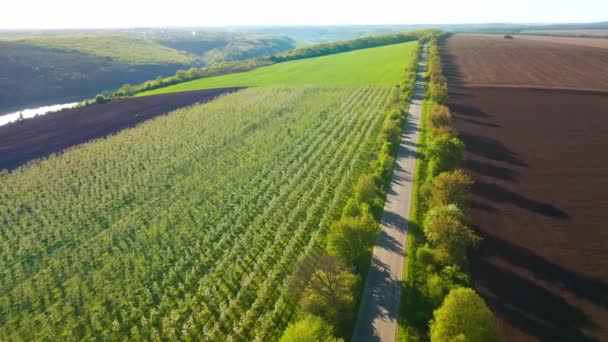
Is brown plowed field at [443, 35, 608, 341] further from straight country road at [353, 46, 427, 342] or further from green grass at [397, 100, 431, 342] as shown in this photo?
straight country road at [353, 46, 427, 342]

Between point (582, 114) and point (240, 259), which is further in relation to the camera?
point (582, 114)

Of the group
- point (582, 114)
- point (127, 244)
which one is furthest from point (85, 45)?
point (582, 114)

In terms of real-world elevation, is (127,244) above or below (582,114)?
below

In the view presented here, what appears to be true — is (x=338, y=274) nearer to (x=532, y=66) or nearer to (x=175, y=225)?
(x=175, y=225)

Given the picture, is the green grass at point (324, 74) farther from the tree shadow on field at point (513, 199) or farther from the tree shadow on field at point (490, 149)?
the tree shadow on field at point (513, 199)

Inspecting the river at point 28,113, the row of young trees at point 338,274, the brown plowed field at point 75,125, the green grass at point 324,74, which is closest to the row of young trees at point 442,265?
the row of young trees at point 338,274

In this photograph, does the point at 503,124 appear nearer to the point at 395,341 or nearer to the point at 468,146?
the point at 468,146

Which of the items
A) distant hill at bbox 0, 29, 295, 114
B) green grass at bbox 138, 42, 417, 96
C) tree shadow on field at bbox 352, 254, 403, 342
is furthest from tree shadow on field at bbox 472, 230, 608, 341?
distant hill at bbox 0, 29, 295, 114
